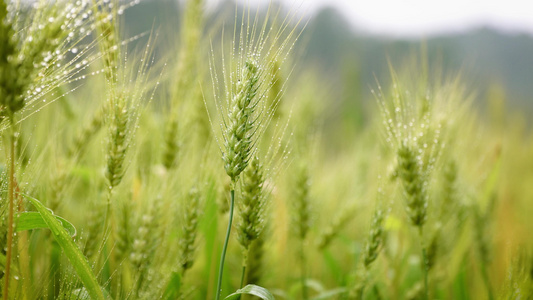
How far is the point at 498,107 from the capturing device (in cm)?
320

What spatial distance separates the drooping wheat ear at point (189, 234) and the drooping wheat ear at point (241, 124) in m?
0.33

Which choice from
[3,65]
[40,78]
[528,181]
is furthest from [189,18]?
[528,181]

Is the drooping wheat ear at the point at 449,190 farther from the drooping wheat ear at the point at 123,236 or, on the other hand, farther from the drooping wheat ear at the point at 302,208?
the drooping wheat ear at the point at 123,236

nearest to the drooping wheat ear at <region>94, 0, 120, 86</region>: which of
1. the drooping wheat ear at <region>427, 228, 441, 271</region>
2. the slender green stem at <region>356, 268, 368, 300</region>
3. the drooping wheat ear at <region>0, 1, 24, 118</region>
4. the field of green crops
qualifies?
the field of green crops

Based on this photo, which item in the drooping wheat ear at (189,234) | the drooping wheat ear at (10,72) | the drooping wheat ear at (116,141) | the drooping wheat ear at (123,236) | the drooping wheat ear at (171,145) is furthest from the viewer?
the drooping wheat ear at (171,145)

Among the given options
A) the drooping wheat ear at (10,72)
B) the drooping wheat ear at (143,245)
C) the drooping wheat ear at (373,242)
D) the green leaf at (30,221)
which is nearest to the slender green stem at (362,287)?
the drooping wheat ear at (373,242)

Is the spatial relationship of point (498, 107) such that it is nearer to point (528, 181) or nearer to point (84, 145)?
point (528, 181)

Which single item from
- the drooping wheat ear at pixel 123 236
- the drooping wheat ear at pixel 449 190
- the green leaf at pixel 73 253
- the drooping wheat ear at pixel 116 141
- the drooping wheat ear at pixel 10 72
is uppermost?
the drooping wheat ear at pixel 10 72

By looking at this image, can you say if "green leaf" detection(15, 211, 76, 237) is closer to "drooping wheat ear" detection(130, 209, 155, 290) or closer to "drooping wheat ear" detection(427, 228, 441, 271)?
"drooping wheat ear" detection(130, 209, 155, 290)

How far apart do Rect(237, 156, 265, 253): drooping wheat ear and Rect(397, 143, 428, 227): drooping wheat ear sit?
47 cm

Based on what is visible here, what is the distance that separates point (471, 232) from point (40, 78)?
6.05 ft

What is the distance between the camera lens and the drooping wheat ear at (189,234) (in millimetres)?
1098

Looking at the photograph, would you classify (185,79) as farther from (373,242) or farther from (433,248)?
(433,248)

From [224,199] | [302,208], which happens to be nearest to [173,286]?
[224,199]
